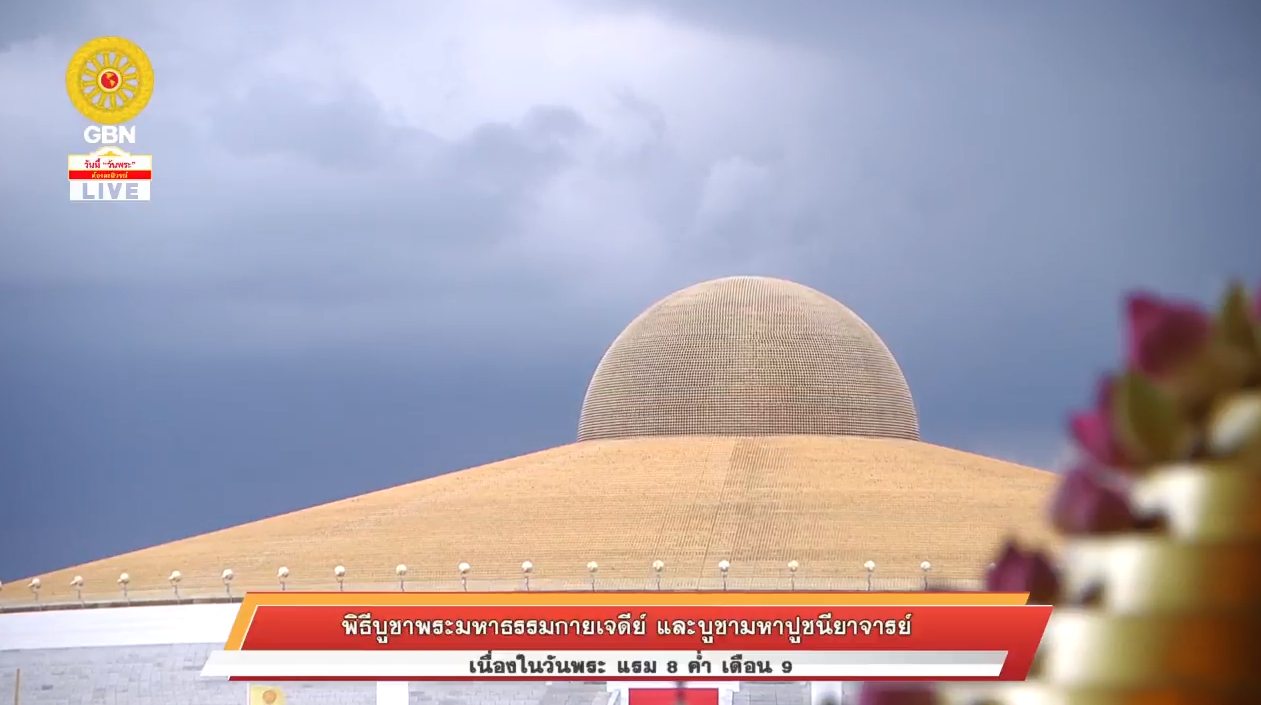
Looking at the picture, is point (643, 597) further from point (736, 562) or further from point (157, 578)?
point (157, 578)

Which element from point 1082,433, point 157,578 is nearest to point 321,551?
point 157,578

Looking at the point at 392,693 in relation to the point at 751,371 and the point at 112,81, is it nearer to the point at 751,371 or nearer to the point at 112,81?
the point at 112,81

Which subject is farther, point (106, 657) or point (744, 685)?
point (106, 657)

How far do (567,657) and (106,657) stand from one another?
12.8 meters

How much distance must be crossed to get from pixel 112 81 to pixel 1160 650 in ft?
71.3

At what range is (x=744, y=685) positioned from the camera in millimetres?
20266

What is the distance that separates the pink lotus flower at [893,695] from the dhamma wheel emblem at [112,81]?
2117 centimetres
